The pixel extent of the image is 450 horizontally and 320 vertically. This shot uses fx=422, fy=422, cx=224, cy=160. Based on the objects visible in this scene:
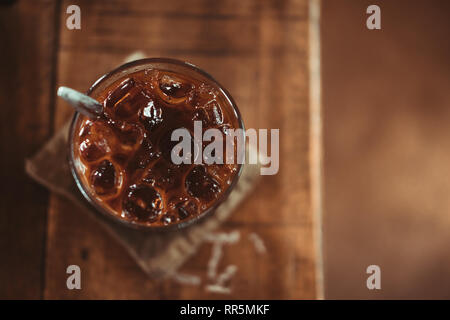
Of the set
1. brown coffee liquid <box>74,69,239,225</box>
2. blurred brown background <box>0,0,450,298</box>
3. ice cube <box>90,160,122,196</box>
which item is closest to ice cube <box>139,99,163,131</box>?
brown coffee liquid <box>74,69,239,225</box>

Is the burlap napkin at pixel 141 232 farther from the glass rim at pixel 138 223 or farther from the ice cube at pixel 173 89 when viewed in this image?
the ice cube at pixel 173 89

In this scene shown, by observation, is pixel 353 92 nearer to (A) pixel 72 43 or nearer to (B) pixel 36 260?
(A) pixel 72 43

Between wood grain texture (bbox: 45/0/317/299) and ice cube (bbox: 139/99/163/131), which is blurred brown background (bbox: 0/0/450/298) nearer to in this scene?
wood grain texture (bbox: 45/0/317/299)

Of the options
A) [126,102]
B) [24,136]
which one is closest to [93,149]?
[126,102]

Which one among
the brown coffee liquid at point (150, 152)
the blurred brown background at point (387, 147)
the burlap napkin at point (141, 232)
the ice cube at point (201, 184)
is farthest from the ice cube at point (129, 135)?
the blurred brown background at point (387, 147)

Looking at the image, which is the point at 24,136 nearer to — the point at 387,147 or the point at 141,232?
the point at 141,232
